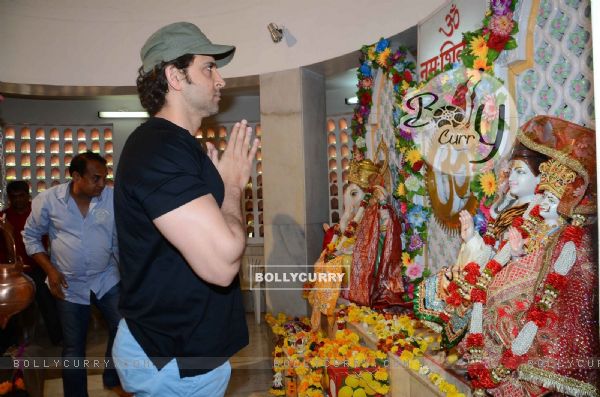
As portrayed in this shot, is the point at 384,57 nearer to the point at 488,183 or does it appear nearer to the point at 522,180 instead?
the point at 488,183

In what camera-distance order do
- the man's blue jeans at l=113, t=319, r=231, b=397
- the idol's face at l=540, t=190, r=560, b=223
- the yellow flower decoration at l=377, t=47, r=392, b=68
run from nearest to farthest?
1. the man's blue jeans at l=113, t=319, r=231, b=397
2. the idol's face at l=540, t=190, r=560, b=223
3. the yellow flower decoration at l=377, t=47, r=392, b=68

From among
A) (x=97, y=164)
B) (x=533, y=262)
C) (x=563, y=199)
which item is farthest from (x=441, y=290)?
(x=97, y=164)

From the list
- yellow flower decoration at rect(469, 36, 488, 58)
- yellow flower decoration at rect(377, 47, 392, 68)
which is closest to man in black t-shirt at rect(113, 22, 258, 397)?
yellow flower decoration at rect(469, 36, 488, 58)

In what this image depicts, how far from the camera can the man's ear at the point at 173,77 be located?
1.61 m

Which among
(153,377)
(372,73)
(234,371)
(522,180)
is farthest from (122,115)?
(153,377)

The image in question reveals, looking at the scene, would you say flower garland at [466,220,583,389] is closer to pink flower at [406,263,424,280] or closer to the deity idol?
the deity idol

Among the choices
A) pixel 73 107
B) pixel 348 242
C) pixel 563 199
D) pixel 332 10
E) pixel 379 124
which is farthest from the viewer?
pixel 73 107

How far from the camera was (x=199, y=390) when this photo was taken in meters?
1.50

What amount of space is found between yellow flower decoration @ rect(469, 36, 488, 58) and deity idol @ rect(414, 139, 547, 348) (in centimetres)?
98

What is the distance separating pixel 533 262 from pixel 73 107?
24.9 feet

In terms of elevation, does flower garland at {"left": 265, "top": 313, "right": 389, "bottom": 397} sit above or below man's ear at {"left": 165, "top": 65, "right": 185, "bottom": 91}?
below

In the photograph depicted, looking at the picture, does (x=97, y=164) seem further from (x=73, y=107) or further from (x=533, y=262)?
(x=73, y=107)

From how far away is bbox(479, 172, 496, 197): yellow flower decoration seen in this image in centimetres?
342

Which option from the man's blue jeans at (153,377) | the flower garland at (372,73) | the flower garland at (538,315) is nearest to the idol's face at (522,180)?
the flower garland at (538,315)
